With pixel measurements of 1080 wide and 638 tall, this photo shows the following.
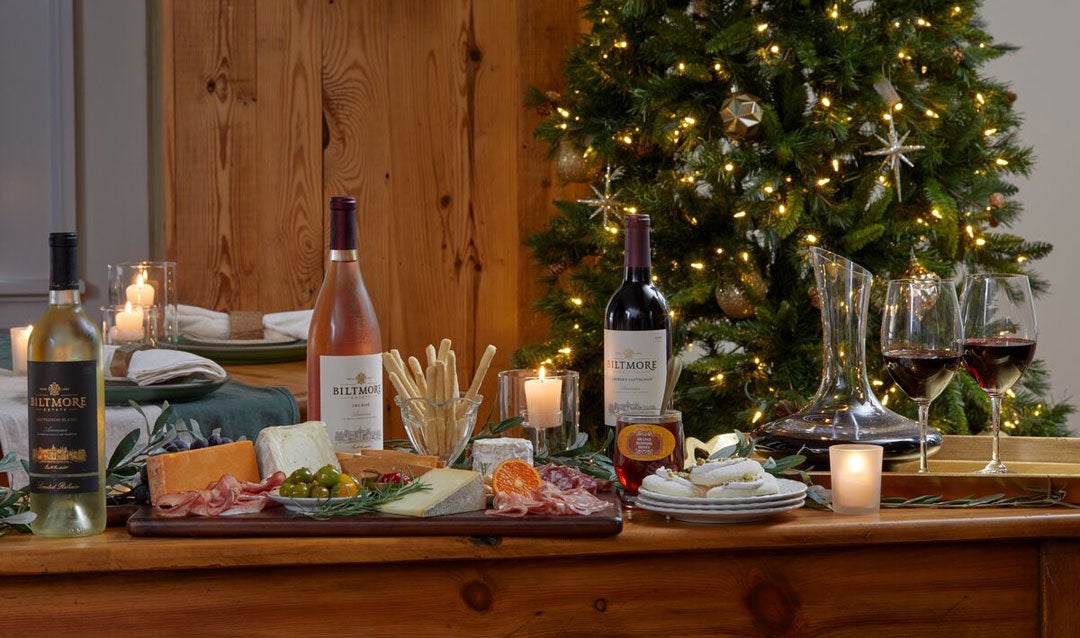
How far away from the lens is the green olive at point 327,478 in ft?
3.61

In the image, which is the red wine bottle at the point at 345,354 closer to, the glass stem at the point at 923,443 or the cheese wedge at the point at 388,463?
the cheese wedge at the point at 388,463

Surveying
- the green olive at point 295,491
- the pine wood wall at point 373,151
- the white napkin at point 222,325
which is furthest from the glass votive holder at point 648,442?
the pine wood wall at point 373,151

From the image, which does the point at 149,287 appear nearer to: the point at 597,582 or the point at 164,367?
the point at 164,367

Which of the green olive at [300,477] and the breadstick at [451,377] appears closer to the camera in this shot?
the green olive at [300,477]

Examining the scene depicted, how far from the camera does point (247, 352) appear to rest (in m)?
2.57

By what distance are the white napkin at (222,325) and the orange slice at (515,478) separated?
5.53 feet

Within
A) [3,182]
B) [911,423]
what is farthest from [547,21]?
[911,423]

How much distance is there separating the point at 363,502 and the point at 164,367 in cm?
93

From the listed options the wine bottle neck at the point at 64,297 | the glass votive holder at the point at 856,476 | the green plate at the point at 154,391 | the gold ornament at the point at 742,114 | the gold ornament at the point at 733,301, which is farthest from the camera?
the gold ornament at the point at 733,301

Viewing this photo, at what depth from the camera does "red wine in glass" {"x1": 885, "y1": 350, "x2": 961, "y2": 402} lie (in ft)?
4.14

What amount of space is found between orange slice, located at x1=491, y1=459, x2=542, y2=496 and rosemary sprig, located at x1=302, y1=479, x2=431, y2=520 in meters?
0.07

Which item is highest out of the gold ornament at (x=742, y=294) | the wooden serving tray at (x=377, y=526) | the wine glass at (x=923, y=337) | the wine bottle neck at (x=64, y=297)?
the gold ornament at (x=742, y=294)

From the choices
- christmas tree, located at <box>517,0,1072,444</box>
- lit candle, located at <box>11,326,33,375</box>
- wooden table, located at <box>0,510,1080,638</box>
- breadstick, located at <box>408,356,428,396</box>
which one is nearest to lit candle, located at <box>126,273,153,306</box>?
lit candle, located at <box>11,326,33,375</box>

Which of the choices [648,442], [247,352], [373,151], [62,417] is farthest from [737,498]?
[373,151]
